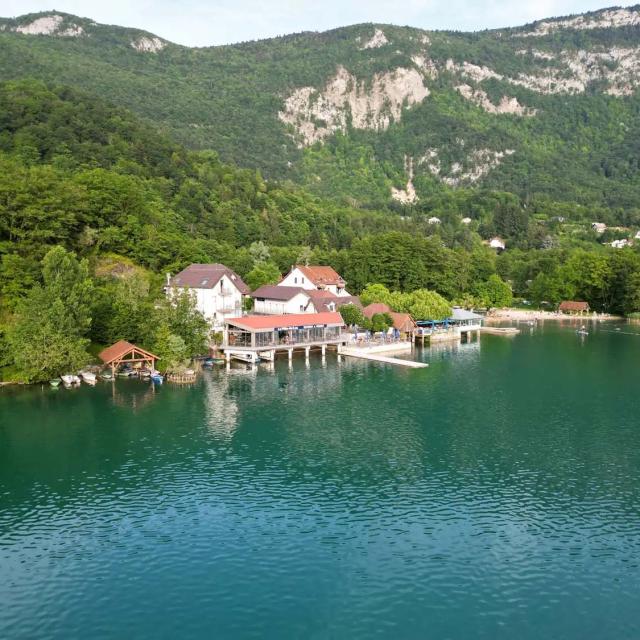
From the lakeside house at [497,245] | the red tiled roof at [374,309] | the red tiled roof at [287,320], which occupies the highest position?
the lakeside house at [497,245]

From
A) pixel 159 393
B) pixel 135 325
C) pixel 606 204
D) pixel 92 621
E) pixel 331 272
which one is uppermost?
pixel 606 204

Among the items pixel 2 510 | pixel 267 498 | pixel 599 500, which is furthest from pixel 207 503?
pixel 599 500

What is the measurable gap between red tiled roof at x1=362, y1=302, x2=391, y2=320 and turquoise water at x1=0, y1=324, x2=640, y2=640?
24.5 m

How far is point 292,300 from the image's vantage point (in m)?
65.4

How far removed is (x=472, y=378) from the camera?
5278 cm

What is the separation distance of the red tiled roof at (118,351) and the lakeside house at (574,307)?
69643 millimetres

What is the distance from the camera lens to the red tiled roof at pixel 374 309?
7044 cm

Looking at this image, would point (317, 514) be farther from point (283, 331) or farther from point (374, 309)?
point (374, 309)

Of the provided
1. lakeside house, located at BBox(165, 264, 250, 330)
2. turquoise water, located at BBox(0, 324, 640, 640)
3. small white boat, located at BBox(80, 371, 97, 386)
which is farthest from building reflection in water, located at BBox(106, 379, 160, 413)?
lakeside house, located at BBox(165, 264, 250, 330)

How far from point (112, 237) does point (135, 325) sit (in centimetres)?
1851

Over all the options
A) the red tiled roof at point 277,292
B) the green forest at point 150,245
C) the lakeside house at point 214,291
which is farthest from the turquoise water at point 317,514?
the red tiled roof at point 277,292

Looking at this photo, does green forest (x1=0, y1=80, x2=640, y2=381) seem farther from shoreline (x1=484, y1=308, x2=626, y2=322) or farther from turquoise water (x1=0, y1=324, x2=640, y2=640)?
turquoise water (x1=0, y1=324, x2=640, y2=640)

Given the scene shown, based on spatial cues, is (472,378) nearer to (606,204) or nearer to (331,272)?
(331,272)

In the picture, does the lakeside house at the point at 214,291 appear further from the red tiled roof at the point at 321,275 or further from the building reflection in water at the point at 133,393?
the red tiled roof at the point at 321,275
